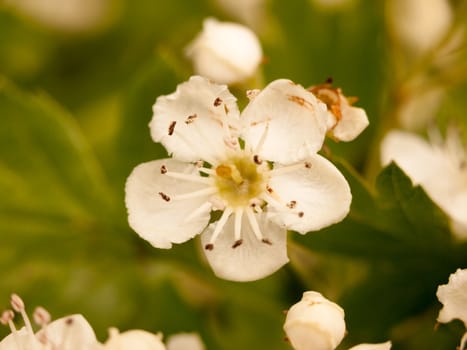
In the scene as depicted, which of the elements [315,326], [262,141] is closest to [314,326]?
[315,326]

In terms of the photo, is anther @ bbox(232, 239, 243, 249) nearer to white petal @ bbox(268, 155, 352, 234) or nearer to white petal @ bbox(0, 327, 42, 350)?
white petal @ bbox(268, 155, 352, 234)

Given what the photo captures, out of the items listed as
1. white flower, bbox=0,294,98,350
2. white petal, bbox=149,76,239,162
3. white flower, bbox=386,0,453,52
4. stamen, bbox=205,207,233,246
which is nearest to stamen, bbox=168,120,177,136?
white petal, bbox=149,76,239,162

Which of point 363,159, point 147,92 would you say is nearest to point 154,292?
point 147,92

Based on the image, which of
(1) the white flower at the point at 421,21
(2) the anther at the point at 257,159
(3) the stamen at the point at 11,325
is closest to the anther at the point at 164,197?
(2) the anther at the point at 257,159

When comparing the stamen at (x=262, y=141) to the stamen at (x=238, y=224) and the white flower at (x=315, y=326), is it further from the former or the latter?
the white flower at (x=315, y=326)

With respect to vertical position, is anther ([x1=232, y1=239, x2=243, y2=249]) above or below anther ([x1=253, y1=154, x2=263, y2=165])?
below
